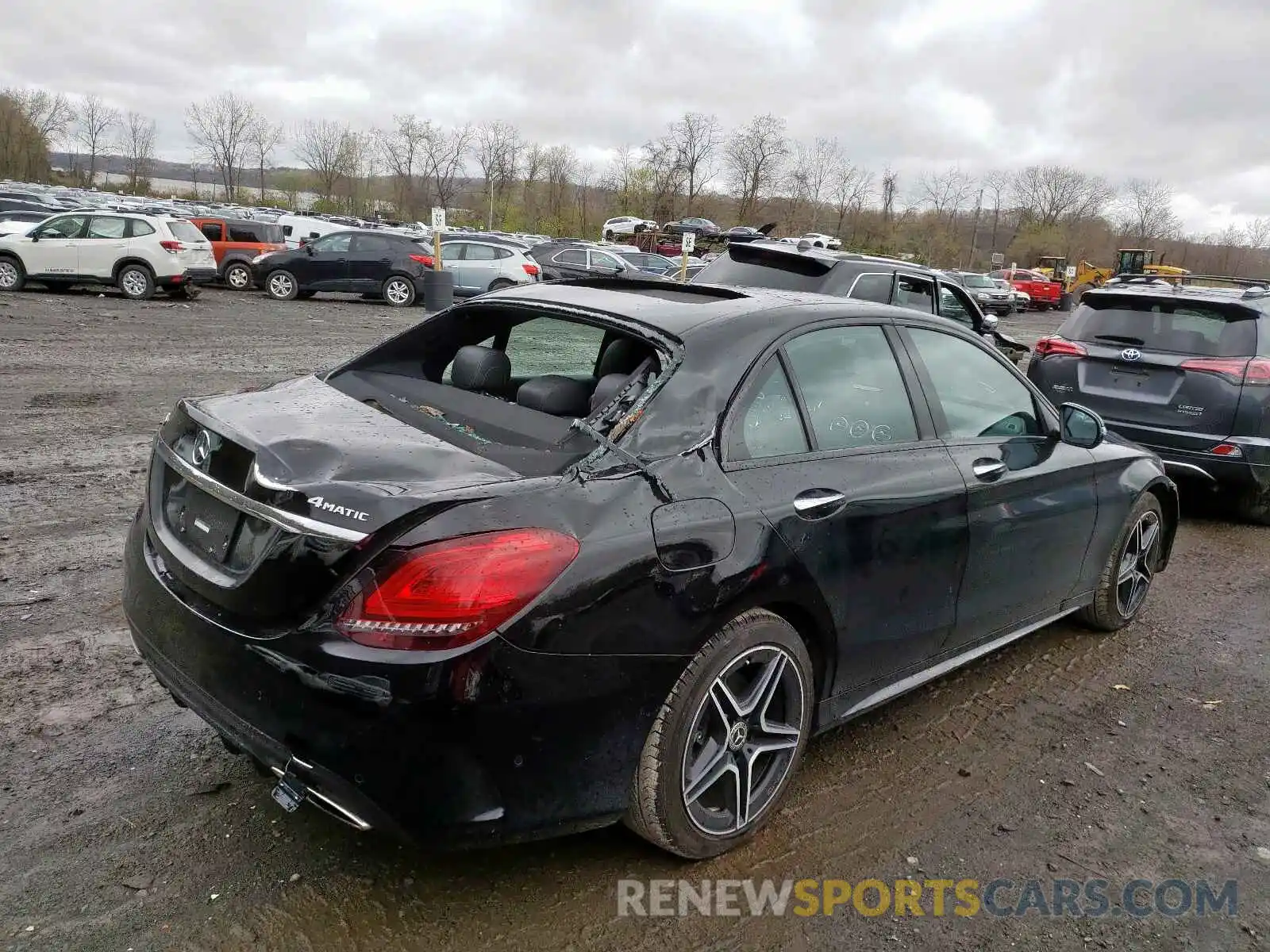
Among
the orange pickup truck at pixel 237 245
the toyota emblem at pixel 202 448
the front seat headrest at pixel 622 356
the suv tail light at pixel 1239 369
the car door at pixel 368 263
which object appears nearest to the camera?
the toyota emblem at pixel 202 448

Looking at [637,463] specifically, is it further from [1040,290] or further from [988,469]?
[1040,290]

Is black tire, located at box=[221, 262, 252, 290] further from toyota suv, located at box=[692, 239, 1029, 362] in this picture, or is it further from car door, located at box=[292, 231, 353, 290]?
toyota suv, located at box=[692, 239, 1029, 362]

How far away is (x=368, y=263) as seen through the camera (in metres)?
21.4

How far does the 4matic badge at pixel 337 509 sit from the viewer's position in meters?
2.20

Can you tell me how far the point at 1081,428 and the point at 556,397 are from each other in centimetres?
242

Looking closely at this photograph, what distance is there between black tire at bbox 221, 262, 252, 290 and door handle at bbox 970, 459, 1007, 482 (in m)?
22.0

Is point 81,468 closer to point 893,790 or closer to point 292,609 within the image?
point 292,609

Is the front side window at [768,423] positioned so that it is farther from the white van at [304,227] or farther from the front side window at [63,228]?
the white van at [304,227]

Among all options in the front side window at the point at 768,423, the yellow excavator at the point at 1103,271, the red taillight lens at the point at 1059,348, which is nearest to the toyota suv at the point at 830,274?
the red taillight lens at the point at 1059,348

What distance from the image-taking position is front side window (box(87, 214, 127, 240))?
60.3 feet

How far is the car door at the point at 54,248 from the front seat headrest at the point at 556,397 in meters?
18.7

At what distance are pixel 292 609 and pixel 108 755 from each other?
4.40ft

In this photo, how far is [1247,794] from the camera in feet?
10.7

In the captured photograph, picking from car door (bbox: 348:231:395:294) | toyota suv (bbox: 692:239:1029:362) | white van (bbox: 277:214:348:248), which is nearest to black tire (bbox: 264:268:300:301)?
car door (bbox: 348:231:395:294)
